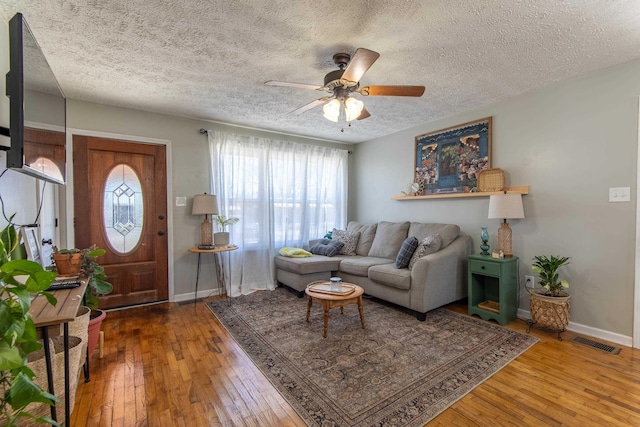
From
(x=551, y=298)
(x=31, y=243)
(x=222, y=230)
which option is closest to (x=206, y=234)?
(x=222, y=230)

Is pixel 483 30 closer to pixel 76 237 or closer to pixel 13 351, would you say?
pixel 13 351

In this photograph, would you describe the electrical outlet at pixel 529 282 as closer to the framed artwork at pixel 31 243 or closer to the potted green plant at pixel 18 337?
the potted green plant at pixel 18 337

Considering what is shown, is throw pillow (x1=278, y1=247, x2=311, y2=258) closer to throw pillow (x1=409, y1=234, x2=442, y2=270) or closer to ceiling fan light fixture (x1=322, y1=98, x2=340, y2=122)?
throw pillow (x1=409, y1=234, x2=442, y2=270)

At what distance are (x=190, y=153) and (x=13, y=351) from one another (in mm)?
3509

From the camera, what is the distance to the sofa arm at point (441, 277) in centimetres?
304

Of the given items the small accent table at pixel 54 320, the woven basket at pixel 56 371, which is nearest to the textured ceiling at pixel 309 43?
the small accent table at pixel 54 320

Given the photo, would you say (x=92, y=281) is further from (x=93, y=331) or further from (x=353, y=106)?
(x=353, y=106)

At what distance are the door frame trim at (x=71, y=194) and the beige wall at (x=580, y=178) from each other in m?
3.84

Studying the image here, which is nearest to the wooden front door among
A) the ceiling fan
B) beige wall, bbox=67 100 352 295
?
beige wall, bbox=67 100 352 295

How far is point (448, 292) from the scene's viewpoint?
3291 mm

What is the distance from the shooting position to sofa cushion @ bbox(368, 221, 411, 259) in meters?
4.08

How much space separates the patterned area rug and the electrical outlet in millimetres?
604

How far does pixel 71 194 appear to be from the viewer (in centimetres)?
324

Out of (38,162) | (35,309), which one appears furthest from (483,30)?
(35,309)
